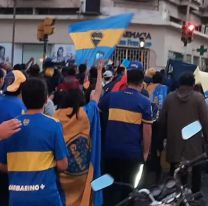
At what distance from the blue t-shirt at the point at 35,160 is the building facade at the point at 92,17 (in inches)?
1192

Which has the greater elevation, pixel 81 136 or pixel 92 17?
pixel 81 136

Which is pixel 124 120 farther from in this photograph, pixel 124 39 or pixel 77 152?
pixel 124 39

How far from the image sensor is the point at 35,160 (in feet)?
14.5

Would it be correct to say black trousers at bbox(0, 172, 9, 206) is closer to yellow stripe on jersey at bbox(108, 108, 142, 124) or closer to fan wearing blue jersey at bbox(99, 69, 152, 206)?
fan wearing blue jersey at bbox(99, 69, 152, 206)

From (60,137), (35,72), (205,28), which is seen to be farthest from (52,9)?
(60,137)

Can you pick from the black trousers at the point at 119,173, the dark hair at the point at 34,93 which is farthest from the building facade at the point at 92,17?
the dark hair at the point at 34,93

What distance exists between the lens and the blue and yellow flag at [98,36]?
8633 mm

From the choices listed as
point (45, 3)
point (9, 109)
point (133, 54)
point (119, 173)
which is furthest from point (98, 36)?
point (45, 3)

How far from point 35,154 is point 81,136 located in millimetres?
1395

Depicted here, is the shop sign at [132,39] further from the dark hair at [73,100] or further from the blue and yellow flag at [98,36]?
the dark hair at [73,100]

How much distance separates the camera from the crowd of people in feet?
14.5

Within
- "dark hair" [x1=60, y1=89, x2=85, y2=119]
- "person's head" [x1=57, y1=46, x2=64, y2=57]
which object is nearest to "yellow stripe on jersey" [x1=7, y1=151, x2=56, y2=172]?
"dark hair" [x1=60, y1=89, x2=85, y2=119]

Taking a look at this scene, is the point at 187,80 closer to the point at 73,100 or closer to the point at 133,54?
the point at 73,100

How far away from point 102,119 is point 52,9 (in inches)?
1220
